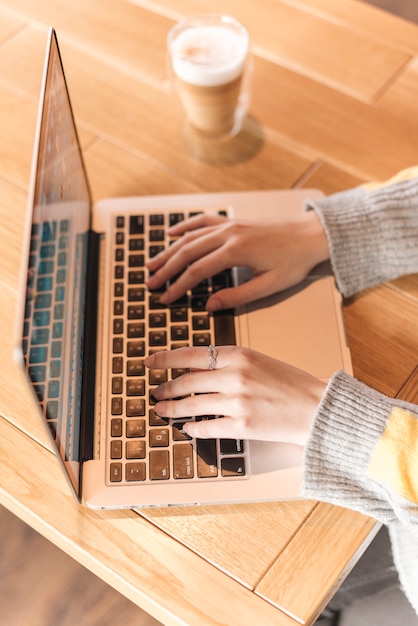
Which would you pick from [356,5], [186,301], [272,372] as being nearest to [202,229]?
[186,301]

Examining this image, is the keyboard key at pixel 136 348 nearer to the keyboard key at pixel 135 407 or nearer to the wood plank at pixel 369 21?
the keyboard key at pixel 135 407

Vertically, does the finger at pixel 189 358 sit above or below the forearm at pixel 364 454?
above

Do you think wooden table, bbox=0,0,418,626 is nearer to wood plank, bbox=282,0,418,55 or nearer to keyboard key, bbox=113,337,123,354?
wood plank, bbox=282,0,418,55

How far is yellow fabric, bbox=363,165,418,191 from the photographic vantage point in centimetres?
75

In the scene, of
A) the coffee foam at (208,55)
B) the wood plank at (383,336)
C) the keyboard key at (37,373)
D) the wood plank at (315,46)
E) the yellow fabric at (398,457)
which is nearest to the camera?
the keyboard key at (37,373)

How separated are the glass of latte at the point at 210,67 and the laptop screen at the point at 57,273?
164 mm

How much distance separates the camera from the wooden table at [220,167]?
1.85 ft

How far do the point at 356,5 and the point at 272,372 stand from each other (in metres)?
0.63

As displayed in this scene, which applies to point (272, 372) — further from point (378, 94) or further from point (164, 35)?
point (164, 35)

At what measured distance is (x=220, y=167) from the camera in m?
0.83

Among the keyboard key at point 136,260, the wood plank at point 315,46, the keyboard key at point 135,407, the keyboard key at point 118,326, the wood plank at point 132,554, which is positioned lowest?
the wood plank at point 132,554

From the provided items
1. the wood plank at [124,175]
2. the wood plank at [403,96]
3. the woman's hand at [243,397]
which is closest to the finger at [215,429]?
the woman's hand at [243,397]

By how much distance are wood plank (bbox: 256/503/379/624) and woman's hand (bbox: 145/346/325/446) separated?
77mm

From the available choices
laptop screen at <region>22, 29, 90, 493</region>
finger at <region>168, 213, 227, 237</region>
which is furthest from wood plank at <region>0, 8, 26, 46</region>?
finger at <region>168, 213, 227, 237</region>
